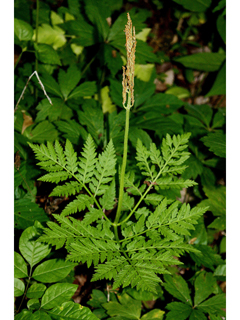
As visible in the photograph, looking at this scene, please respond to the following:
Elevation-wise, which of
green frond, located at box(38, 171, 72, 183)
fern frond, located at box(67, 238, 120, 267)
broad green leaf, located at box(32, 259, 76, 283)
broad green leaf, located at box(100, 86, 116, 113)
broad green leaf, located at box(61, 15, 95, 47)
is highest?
broad green leaf, located at box(61, 15, 95, 47)

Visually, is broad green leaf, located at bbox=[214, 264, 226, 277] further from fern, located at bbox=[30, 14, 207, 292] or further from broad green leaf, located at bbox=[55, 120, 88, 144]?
broad green leaf, located at bbox=[55, 120, 88, 144]

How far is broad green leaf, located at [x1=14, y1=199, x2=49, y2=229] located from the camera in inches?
64.2

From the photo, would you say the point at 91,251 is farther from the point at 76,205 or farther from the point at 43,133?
the point at 43,133

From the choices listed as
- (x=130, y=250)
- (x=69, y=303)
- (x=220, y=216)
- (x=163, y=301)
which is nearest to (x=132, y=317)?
(x=163, y=301)

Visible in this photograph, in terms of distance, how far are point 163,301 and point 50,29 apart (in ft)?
8.44

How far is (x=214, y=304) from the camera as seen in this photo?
1.71 meters

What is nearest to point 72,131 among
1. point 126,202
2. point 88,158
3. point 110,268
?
point 88,158

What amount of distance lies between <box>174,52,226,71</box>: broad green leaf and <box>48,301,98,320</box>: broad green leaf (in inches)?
104

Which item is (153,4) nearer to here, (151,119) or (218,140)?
(151,119)

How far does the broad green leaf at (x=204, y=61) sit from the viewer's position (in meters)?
2.85

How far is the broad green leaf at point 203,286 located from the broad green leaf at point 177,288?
57mm

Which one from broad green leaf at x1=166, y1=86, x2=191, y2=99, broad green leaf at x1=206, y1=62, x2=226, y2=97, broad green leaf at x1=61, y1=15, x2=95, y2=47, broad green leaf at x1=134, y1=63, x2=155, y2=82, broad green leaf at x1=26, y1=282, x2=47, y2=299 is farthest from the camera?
broad green leaf at x1=166, y1=86, x2=191, y2=99

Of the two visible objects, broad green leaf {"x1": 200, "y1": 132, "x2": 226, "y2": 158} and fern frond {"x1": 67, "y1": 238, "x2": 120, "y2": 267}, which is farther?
broad green leaf {"x1": 200, "y1": 132, "x2": 226, "y2": 158}

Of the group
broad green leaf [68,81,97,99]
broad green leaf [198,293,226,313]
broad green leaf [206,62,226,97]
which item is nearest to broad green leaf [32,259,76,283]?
broad green leaf [198,293,226,313]
